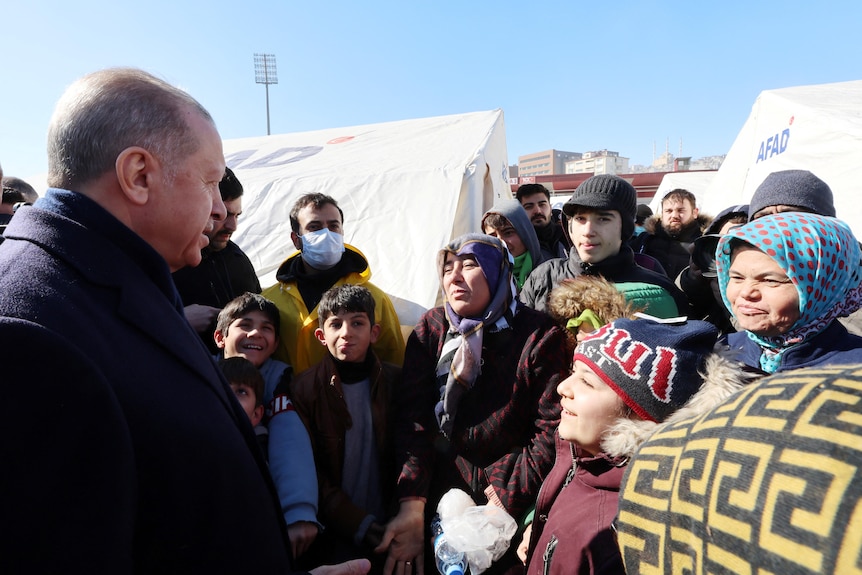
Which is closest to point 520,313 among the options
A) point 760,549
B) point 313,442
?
point 313,442

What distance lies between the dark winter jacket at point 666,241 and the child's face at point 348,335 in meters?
2.87

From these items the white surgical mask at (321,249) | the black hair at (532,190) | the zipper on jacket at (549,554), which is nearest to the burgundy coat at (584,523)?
the zipper on jacket at (549,554)

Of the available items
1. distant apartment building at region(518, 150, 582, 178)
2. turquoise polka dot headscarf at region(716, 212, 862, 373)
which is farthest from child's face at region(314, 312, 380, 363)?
distant apartment building at region(518, 150, 582, 178)

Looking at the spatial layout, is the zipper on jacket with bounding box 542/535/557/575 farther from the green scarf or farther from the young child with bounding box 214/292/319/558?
the green scarf

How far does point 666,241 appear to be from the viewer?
4.24 meters

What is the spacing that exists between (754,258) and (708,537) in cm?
147

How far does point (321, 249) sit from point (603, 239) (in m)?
1.57

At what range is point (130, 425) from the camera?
0.74 metres

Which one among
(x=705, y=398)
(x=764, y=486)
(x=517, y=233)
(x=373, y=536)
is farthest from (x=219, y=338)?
(x=764, y=486)

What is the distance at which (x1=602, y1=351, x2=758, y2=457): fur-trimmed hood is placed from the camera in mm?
1130

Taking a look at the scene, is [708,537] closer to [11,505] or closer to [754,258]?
[11,505]

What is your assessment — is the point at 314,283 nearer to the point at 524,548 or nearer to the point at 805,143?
the point at 524,548

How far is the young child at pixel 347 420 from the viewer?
2.08 meters

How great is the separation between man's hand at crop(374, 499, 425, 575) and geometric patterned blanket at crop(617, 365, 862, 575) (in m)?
1.49
